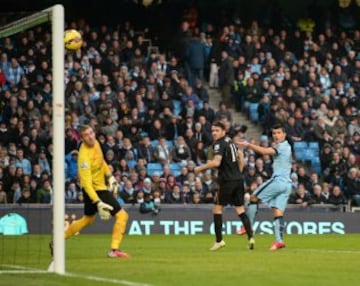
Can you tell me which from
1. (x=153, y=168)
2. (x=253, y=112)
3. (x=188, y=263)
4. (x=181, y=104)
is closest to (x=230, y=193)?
(x=188, y=263)

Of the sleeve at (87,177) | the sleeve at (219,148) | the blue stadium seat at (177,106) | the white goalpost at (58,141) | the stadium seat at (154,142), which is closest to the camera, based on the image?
the white goalpost at (58,141)

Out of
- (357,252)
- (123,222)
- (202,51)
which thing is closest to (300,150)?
(202,51)

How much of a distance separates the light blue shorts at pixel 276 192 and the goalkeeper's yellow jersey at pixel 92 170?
324 cm

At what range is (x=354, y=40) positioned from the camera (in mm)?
36906

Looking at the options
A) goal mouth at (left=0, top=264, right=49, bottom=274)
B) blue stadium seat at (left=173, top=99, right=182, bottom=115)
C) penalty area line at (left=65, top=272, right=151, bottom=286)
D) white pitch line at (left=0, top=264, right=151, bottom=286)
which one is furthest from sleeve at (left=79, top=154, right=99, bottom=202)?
blue stadium seat at (left=173, top=99, right=182, bottom=115)

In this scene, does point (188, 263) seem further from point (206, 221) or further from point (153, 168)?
point (153, 168)

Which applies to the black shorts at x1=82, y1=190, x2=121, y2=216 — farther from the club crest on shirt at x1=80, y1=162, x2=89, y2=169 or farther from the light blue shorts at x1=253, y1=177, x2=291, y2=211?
the light blue shorts at x1=253, y1=177, x2=291, y2=211

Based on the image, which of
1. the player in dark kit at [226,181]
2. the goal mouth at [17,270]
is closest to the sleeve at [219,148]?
the player in dark kit at [226,181]

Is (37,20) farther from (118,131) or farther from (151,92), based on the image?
(151,92)

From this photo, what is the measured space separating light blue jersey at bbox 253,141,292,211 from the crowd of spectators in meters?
5.58

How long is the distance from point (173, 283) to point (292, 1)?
27.0 metres

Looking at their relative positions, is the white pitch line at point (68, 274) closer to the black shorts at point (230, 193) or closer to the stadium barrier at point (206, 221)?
the black shorts at point (230, 193)

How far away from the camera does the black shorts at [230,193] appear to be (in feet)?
61.6

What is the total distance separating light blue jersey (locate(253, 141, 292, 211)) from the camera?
19156 millimetres
